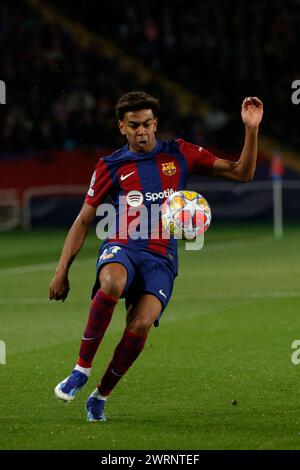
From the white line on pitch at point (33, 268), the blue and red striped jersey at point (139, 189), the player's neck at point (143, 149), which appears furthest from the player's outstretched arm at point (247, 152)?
the white line on pitch at point (33, 268)

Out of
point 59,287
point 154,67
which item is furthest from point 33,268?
point 154,67

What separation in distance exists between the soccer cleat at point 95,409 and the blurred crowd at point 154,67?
20731 mm

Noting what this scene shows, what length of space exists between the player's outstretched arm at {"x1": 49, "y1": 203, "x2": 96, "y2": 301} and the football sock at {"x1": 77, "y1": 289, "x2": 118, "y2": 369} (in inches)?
9.5

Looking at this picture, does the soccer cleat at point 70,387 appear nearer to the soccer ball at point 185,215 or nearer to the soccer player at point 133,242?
the soccer player at point 133,242

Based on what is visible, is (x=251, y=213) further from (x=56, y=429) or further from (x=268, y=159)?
(x=56, y=429)

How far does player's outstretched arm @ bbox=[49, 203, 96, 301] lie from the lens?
718 centimetres

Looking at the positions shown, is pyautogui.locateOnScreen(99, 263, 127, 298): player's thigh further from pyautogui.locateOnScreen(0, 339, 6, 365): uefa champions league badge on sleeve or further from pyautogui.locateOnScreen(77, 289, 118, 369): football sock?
pyautogui.locateOnScreen(0, 339, 6, 365): uefa champions league badge on sleeve

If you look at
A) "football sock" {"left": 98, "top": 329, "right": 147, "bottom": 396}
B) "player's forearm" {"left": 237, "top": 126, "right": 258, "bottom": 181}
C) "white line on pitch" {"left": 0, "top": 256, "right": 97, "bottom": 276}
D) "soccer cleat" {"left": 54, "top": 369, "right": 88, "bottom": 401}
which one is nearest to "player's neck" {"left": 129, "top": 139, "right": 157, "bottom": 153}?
"player's forearm" {"left": 237, "top": 126, "right": 258, "bottom": 181}

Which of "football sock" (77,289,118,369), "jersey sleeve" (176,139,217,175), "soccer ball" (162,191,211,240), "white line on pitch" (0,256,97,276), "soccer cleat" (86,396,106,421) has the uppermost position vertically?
"jersey sleeve" (176,139,217,175)

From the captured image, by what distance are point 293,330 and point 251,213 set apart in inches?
714

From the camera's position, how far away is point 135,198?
7270 mm

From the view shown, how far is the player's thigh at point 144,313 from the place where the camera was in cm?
706

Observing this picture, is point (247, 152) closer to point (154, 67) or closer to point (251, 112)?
point (251, 112)

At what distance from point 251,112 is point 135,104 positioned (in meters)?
0.68
